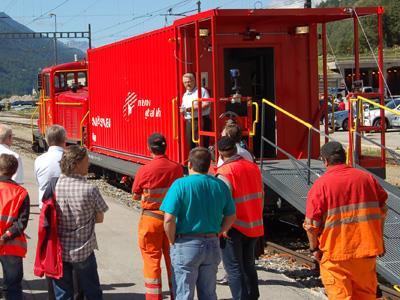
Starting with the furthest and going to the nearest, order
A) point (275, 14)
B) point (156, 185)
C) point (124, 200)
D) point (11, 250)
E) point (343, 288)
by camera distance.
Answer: point (124, 200), point (275, 14), point (156, 185), point (11, 250), point (343, 288)

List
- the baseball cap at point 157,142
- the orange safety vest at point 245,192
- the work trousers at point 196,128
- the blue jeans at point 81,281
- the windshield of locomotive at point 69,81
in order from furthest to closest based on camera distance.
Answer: the windshield of locomotive at point 69,81, the work trousers at point 196,128, the baseball cap at point 157,142, the orange safety vest at point 245,192, the blue jeans at point 81,281

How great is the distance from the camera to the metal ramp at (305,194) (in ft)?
23.6

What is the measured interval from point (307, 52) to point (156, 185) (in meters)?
5.91

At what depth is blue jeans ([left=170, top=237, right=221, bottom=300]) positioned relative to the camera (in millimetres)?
5363

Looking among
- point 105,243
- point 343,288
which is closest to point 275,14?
point 105,243

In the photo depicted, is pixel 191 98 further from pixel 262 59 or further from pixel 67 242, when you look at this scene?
pixel 67 242

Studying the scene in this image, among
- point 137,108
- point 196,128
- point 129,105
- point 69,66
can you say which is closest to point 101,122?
point 129,105

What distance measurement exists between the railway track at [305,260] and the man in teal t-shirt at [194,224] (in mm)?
2423

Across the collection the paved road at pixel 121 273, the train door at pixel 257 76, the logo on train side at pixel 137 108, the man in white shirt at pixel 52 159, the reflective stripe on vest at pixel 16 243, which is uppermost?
the train door at pixel 257 76

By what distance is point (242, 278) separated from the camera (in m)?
6.36

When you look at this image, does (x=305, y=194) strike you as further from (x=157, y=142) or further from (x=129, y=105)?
(x=129, y=105)

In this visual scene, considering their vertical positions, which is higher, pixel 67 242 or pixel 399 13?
pixel 399 13

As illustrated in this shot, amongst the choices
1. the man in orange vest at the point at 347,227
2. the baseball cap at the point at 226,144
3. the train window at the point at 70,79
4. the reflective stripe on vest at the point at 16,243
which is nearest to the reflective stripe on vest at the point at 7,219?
the reflective stripe on vest at the point at 16,243

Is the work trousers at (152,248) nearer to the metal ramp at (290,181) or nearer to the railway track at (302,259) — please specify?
the railway track at (302,259)
